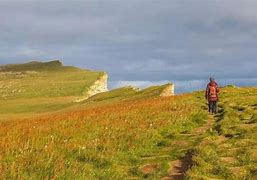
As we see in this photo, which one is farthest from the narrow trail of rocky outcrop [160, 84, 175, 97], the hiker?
rocky outcrop [160, 84, 175, 97]

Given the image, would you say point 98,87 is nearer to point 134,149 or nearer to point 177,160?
point 134,149

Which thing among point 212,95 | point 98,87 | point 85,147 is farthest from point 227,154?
point 98,87

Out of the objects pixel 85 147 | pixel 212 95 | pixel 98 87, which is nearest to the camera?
pixel 85 147

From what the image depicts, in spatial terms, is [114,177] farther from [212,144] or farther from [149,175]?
[212,144]

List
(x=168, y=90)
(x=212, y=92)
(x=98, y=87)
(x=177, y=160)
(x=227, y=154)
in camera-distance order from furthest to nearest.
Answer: (x=98, y=87) → (x=168, y=90) → (x=212, y=92) → (x=177, y=160) → (x=227, y=154)

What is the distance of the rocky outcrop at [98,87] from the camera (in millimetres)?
127725

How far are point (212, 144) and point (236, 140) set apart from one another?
1.44m

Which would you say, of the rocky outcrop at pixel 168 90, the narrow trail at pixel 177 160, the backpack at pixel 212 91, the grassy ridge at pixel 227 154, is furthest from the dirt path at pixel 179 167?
the rocky outcrop at pixel 168 90

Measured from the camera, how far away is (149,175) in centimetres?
1470

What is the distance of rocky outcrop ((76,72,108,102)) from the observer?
127725mm

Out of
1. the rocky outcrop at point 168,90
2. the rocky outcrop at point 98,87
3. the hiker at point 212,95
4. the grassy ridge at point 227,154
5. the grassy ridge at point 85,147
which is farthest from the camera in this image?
the rocky outcrop at point 98,87

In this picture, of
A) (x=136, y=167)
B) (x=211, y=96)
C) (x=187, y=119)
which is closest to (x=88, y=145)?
(x=136, y=167)

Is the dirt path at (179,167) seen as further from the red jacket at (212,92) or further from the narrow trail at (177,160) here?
the red jacket at (212,92)

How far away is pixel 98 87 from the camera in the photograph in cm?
13888
